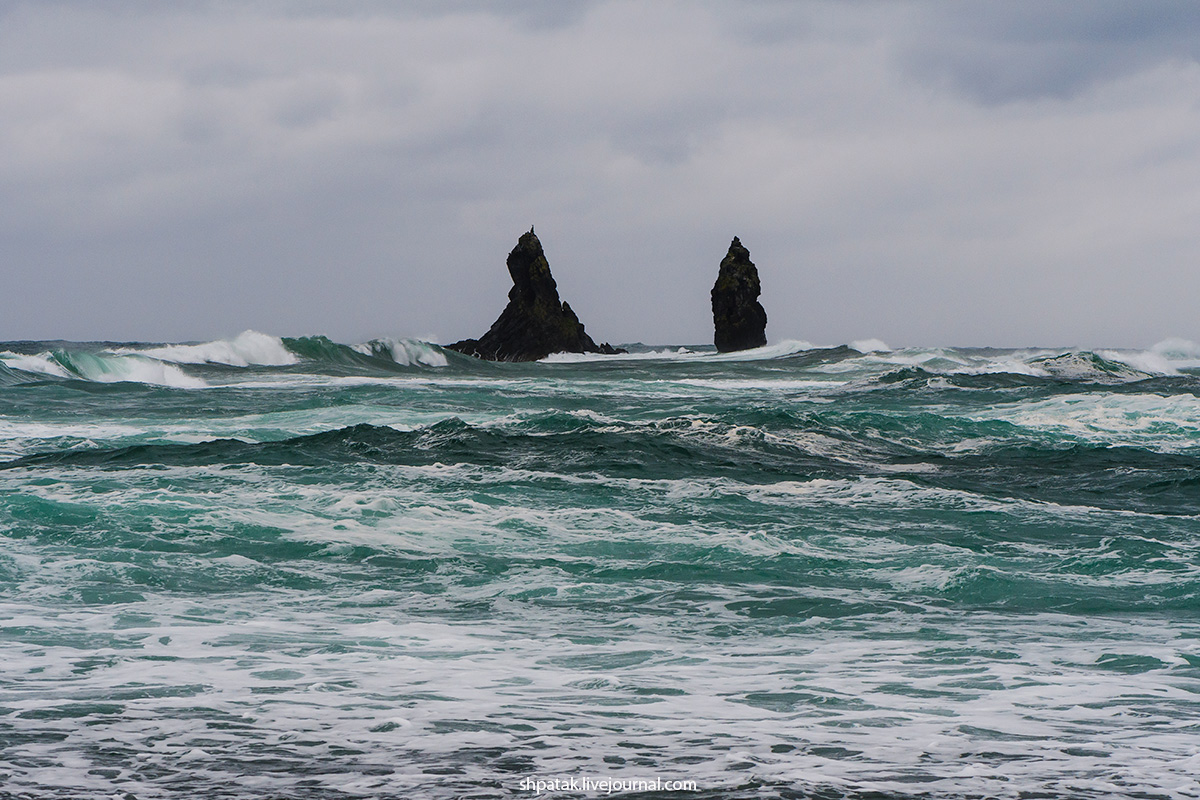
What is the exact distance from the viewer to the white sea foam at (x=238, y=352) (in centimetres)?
4122

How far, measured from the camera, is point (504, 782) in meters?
3.33

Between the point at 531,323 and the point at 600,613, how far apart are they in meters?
53.1

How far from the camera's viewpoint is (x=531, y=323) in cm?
5881

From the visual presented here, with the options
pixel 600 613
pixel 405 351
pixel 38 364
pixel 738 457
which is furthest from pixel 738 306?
pixel 600 613

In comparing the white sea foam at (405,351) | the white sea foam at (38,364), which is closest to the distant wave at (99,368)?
the white sea foam at (38,364)

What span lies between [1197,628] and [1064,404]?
609 inches

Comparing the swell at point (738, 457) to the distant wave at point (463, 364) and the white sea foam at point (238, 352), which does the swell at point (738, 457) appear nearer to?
the distant wave at point (463, 364)

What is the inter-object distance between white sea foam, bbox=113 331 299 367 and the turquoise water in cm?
2725

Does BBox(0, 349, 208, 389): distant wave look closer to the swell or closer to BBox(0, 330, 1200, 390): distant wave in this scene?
BBox(0, 330, 1200, 390): distant wave

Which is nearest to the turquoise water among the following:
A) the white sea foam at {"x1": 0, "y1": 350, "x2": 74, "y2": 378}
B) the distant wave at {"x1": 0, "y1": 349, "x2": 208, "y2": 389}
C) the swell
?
the swell

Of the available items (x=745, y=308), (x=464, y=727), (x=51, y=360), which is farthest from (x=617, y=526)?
(x=745, y=308)

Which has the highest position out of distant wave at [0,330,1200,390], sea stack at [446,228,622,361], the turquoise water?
sea stack at [446,228,622,361]

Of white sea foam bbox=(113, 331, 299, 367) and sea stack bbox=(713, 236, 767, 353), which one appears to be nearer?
white sea foam bbox=(113, 331, 299, 367)

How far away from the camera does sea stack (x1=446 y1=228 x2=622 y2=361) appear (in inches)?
2292
